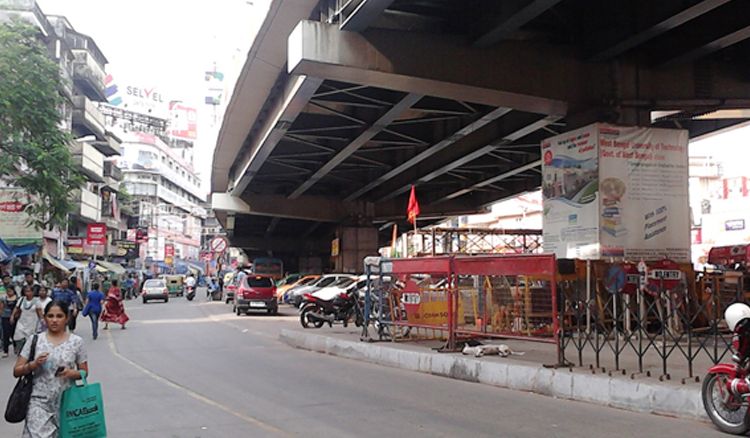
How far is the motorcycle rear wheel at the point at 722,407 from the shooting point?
723cm

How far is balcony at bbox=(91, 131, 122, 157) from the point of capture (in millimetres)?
62594

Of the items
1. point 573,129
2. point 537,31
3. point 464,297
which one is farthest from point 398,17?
point 464,297

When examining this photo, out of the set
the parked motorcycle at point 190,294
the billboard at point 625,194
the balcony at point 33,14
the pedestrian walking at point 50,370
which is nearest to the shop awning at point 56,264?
the parked motorcycle at point 190,294

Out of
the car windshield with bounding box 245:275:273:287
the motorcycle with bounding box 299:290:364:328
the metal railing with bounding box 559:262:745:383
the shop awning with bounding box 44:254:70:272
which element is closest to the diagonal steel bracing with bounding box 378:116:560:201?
the motorcycle with bounding box 299:290:364:328

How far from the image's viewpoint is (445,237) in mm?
39812

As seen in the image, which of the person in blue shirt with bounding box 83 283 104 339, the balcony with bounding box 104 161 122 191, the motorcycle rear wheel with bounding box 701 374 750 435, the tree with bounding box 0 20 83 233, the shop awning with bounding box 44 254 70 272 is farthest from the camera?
the balcony with bounding box 104 161 122 191

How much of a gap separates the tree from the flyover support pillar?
25.5 m

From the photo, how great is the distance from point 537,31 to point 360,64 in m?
4.92

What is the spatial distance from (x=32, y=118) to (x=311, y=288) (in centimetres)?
1941

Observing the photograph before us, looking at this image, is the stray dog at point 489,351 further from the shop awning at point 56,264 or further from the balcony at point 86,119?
the balcony at point 86,119

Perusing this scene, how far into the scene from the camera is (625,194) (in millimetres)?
17266

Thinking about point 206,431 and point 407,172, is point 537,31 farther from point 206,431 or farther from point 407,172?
point 407,172

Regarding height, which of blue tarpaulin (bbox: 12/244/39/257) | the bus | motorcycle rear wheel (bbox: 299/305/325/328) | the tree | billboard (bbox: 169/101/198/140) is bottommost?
motorcycle rear wheel (bbox: 299/305/325/328)

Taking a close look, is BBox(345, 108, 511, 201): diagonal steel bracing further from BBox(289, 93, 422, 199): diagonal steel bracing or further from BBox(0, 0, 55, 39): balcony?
BBox(0, 0, 55, 39): balcony
